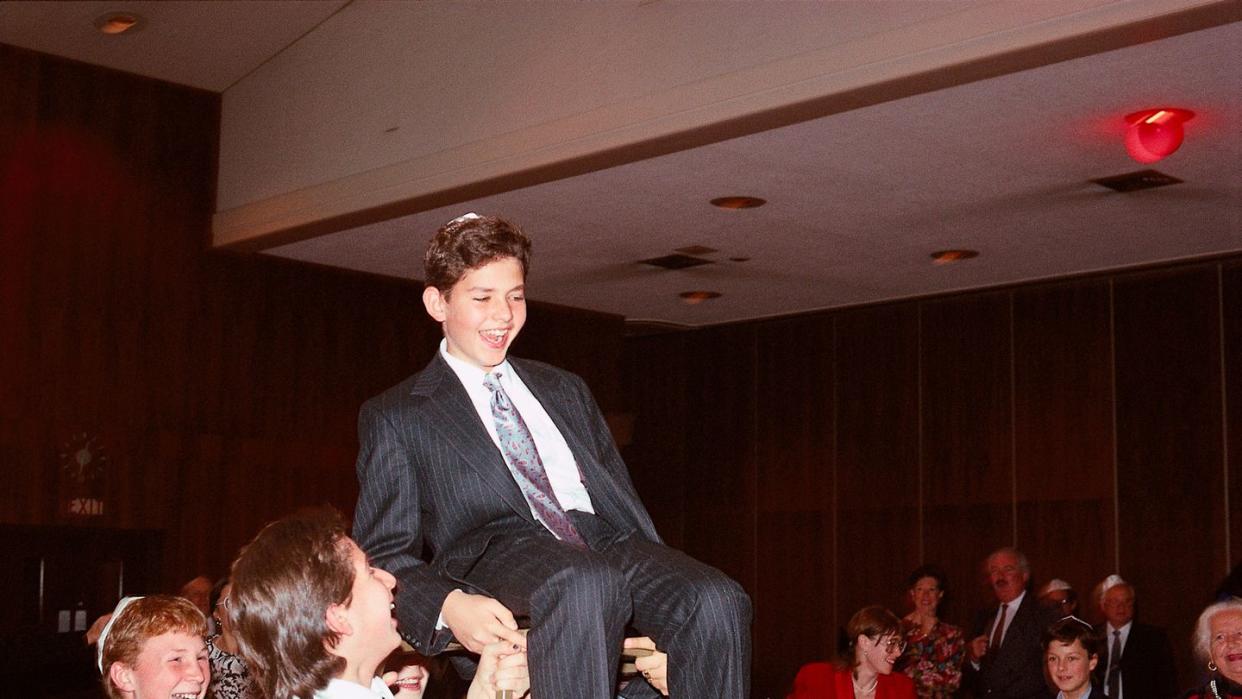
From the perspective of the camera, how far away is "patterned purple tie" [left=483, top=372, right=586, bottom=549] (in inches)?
118

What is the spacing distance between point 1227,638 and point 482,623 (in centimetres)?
344

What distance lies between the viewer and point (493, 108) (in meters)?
8.34

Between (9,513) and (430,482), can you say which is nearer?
Result: (430,482)

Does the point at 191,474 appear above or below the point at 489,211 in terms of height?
below

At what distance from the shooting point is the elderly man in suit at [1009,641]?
802 centimetres

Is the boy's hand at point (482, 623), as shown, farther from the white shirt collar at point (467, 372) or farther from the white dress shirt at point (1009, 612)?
the white dress shirt at point (1009, 612)

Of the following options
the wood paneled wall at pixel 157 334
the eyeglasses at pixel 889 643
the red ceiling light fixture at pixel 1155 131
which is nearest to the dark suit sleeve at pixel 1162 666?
the eyeglasses at pixel 889 643

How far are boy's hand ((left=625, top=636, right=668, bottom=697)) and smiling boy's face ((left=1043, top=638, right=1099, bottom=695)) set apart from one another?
149 inches

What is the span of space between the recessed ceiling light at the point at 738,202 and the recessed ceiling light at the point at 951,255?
1.79 metres

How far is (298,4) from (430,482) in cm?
679

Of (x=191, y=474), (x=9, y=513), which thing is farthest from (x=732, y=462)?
(x=9, y=513)

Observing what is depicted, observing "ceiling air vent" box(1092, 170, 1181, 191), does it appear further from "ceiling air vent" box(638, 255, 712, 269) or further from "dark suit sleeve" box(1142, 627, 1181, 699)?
"ceiling air vent" box(638, 255, 712, 269)

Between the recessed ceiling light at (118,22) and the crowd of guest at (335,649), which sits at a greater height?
the recessed ceiling light at (118,22)

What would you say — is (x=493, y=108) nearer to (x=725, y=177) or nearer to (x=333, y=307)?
(x=725, y=177)
